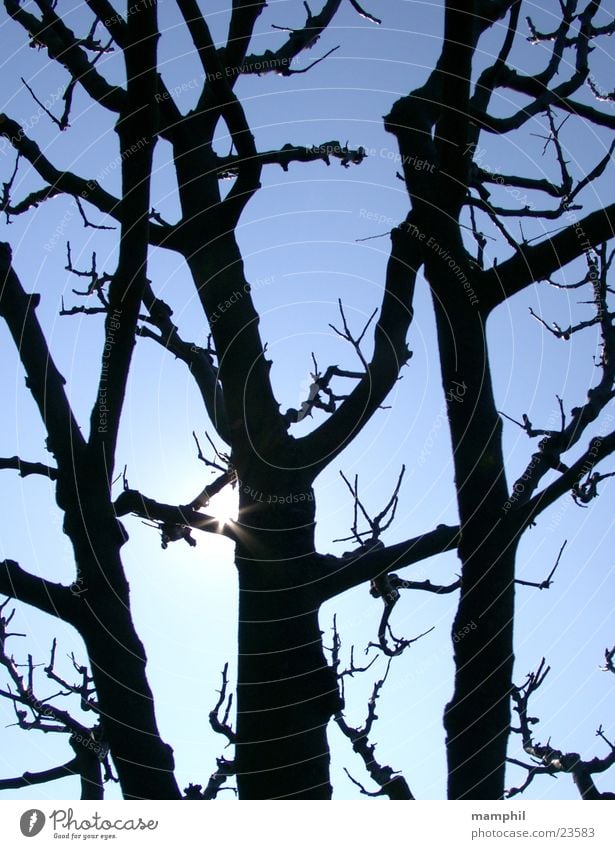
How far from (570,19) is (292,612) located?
12.5ft

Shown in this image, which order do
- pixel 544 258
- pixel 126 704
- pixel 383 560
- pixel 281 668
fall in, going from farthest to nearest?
pixel 383 560 → pixel 281 668 → pixel 544 258 → pixel 126 704

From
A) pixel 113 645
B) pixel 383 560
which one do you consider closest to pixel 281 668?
pixel 383 560

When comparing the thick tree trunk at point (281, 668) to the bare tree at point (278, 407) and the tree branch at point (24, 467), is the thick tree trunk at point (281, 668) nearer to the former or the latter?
the bare tree at point (278, 407)

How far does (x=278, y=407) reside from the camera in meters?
3.98

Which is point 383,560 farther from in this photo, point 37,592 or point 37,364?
point 37,364

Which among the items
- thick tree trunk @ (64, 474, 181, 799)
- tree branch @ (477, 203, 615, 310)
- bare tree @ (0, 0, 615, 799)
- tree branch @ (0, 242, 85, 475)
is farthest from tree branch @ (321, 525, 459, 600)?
tree branch @ (0, 242, 85, 475)

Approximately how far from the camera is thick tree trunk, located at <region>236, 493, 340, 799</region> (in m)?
3.25

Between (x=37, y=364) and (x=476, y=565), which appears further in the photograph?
(x=37, y=364)

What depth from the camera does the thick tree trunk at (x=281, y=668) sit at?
10.6ft

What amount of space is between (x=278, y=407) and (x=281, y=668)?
1364mm

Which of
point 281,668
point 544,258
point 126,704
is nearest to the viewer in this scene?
point 126,704

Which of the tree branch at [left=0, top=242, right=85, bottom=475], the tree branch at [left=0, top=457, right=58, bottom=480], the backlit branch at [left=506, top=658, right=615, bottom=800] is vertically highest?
the tree branch at [left=0, top=242, right=85, bottom=475]

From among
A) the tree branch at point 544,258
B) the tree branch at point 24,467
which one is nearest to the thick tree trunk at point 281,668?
the tree branch at point 24,467

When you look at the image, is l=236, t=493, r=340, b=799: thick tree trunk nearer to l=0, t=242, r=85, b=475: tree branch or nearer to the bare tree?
the bare tree
